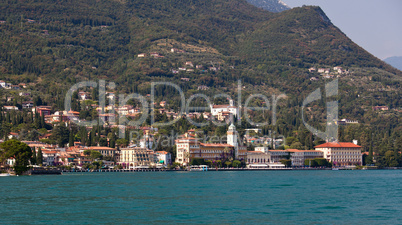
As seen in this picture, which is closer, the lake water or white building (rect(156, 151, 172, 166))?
the lake water

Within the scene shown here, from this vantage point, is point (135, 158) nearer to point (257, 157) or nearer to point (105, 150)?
point (105, 150)

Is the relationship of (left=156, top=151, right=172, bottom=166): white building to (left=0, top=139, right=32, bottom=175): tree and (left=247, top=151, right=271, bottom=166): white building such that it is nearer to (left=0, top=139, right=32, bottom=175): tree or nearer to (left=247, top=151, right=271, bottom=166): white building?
(left=247, top=151, right=271, bottom=166): white building

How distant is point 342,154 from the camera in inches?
5945

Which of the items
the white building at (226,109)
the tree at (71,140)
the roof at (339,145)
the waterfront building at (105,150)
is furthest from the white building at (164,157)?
the white building at (226,109)

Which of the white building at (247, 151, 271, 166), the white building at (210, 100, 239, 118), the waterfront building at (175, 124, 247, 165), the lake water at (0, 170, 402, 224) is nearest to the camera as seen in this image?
the lake water at (0, 170, 402, 224)

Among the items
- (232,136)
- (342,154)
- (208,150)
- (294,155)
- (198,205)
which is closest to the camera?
(198,205)

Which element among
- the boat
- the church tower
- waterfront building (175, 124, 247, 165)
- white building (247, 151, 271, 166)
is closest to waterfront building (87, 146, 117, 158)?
waterfront building (175, 124, 247, 165)

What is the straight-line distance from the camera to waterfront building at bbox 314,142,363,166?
151 metres

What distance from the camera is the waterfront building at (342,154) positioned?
151 m

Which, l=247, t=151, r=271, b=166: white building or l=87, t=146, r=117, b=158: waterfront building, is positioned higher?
l=87, t=146, r=117, b=158: waterfront building

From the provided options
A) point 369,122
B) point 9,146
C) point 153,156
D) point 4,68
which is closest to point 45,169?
point 9,146

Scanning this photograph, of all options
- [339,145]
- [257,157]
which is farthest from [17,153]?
[339,145]

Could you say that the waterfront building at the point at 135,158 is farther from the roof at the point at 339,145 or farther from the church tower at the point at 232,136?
the roof at the point at 339,145

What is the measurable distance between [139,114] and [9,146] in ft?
255
